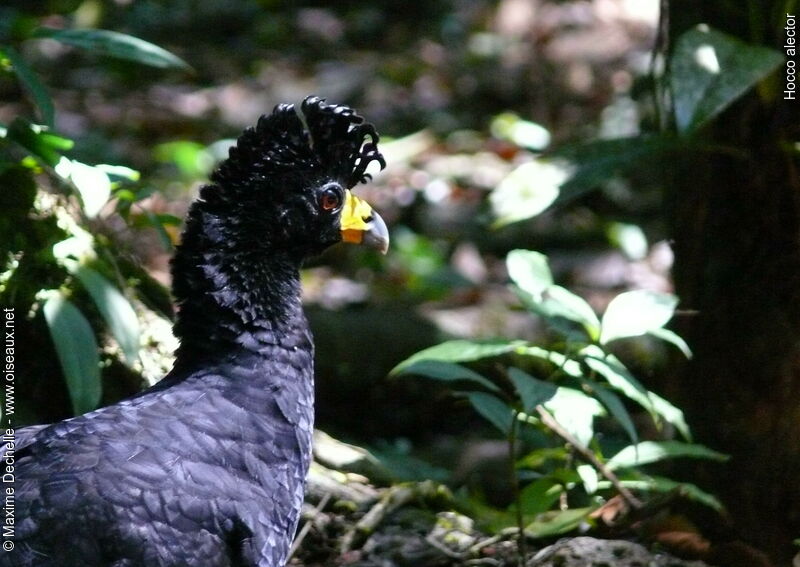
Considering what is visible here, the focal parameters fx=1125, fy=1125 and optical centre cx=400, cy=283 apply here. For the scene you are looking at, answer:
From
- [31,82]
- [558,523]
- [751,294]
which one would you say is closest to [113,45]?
[31,82]

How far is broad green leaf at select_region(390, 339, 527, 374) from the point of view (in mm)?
3410

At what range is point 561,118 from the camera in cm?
966

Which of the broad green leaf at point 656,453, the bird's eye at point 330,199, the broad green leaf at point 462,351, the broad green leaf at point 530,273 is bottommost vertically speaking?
the broad green leaf at point 656,453

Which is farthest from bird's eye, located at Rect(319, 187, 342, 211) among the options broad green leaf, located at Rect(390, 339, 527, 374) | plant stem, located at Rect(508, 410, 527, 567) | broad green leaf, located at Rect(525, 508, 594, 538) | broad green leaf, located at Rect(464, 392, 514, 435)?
broad green leaf, located at Rect(525, 508, 594, 538)

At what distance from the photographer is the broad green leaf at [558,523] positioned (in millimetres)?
3777

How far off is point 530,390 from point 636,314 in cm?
46

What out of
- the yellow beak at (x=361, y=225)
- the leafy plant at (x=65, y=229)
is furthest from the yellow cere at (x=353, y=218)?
the leafy plant at (x=65, y=229)

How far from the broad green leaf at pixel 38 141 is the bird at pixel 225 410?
556 millimetres

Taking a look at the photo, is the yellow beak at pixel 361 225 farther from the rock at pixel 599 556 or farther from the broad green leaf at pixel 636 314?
the rock at pixel 599 556

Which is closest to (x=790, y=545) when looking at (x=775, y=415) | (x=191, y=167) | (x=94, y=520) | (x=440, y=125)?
(x=775, y=415)

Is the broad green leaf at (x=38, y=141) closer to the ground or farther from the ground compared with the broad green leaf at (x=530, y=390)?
farther from the ground

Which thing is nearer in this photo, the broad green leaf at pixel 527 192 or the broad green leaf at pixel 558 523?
the broad green leaf at pixel 558 523

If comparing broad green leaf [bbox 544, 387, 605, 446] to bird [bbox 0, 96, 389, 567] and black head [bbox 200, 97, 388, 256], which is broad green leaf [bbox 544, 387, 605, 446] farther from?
black head [bbox 200, 97, 388, 256]

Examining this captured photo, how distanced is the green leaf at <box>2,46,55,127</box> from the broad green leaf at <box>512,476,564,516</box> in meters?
2.07
